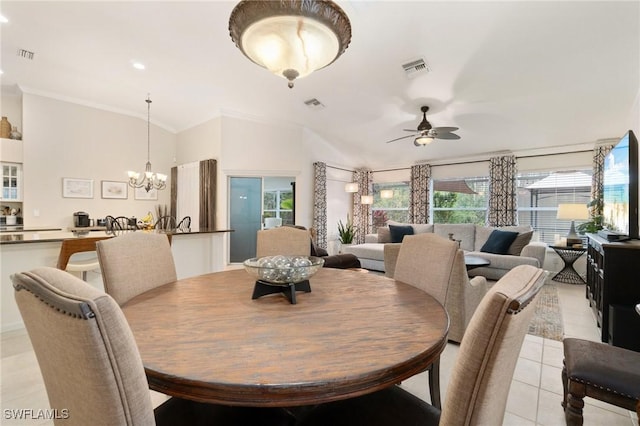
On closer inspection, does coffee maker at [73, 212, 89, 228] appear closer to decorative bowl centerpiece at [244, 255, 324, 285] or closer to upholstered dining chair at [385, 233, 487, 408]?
decorative bowl centerpiece at [244, 255, 324, 285]

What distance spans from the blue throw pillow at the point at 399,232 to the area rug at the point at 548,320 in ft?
8.04

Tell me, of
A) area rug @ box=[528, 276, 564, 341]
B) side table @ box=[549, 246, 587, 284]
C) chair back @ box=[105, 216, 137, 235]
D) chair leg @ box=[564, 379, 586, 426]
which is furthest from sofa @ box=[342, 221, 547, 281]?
chair back @ box=[105, 216, 137, 235]

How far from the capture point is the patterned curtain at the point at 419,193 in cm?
659

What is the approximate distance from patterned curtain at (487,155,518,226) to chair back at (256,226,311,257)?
4916 mm

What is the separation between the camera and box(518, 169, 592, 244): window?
16.7 ft

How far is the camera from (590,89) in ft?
11.7

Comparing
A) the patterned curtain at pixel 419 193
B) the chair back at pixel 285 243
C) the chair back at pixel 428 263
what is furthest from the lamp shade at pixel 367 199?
the chair back at pixel 428 263

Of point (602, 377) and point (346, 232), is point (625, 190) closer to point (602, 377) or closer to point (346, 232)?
point (602, 377)

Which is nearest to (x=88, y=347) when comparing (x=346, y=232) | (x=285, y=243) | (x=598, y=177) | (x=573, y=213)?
(x=285, y=243)

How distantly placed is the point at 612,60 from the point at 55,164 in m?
8.57

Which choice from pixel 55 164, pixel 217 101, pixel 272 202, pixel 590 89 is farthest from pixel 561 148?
pixel 55 164

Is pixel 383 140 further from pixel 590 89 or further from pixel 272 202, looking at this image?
pixel 590 89

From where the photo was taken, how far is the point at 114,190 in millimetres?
6062

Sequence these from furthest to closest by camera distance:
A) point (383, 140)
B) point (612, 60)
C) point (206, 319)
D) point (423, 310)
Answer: point (383, 140)
point (612, 60)
point (423, 310)
point (206, 319)
